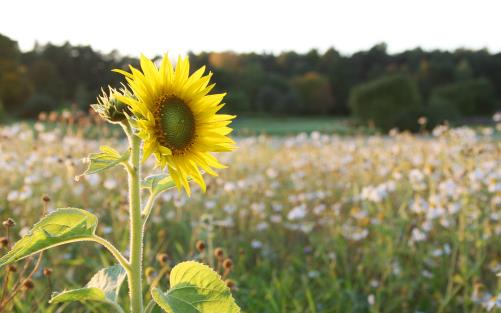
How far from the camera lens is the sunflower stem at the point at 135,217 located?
136cm

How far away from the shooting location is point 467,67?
138 ft

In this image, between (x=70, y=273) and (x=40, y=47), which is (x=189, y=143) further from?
(x=40, y=47)

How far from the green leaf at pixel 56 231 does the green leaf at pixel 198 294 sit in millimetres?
216

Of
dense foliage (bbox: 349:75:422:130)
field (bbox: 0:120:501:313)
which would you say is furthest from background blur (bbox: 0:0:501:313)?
dense foliage (bbox: 349:75:422:130)

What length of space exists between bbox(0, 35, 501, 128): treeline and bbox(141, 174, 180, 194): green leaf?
25846 mm

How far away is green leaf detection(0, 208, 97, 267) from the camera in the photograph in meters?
1.21

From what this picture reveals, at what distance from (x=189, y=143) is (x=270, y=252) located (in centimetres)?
246

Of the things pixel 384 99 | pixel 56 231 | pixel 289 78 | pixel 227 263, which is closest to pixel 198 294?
pixel 56 231

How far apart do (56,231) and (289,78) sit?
153 feet

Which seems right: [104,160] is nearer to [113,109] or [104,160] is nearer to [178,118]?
[113,109]

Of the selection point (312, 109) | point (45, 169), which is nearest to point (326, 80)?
point (312, 109)

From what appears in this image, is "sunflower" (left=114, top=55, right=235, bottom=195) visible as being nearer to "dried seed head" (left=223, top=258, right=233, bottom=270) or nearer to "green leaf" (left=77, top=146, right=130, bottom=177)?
"green leaf" (left=77, top=146, right=130, bottom=177)

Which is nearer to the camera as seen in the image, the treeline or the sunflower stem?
the sunflower stem

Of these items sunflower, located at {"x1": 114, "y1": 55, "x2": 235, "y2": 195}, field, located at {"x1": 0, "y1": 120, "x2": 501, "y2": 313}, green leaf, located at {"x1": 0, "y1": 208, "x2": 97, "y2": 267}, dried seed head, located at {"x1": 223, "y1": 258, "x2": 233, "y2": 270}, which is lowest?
field, located at {"x1": 0, "y1": 120, "x2": 501, "y2": 313}
